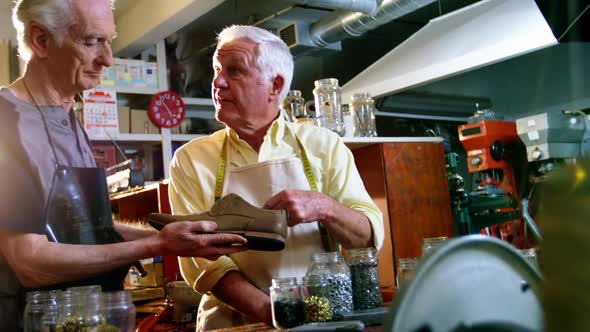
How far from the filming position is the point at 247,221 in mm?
1485

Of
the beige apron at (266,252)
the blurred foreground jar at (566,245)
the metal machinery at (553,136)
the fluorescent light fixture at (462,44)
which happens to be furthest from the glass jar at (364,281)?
the metal machinery at (553,136)

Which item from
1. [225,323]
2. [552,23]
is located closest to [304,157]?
[225,323]

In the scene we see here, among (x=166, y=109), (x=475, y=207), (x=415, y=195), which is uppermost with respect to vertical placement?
(x=166, y=109)

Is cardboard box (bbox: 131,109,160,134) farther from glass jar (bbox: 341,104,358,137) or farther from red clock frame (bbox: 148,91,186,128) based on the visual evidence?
glass jar (bbox: 341,104,358,137)

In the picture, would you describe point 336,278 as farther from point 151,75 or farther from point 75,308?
point 151,75

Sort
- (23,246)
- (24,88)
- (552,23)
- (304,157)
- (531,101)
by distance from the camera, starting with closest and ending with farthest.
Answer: (23,246), (24,88), (304,157), (552,23), (531,101)

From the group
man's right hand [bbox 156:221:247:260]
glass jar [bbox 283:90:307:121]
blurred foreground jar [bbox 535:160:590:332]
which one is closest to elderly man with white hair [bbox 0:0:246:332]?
man's right hand [bbox 156:221:247:260]

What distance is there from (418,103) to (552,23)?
3302mm

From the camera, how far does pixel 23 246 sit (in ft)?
4.41

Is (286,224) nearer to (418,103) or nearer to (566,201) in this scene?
(566,201)

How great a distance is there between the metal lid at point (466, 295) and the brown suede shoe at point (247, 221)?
104 cm

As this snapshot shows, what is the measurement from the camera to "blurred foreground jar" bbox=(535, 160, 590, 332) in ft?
0.88

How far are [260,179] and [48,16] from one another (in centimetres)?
74

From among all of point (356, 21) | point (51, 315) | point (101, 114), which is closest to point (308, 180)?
point (51, 315)
